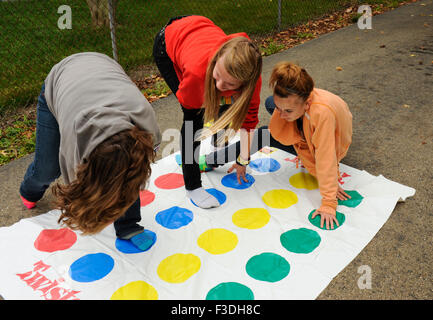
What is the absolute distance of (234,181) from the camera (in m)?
2.47


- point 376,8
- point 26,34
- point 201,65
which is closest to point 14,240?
point 201,65

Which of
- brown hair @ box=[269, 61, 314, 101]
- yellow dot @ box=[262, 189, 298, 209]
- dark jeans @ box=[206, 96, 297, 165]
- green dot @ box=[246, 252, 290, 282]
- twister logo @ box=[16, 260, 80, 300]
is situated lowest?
green dot @ box=[246, 252, 290, 282]

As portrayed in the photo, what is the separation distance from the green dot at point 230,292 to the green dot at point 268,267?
9 cm

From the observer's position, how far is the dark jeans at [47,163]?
174 cm

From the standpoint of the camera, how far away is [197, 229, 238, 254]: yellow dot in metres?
1.90

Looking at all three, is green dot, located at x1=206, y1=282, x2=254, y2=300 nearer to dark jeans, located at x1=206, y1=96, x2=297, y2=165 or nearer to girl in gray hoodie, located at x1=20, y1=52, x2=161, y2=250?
girl in gray hoodie, located at x1=20, y1=52, x2=161, y2=250

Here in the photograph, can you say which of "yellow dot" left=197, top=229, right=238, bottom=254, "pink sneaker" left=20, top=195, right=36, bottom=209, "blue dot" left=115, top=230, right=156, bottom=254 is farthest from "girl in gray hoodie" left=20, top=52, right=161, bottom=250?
"pink sneaker" left=20, top=195, right=36, bottom=209

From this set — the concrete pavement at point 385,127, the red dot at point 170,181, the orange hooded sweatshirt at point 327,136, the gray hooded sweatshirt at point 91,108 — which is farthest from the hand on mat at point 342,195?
the gray hooded sweatshirt at point 91,108

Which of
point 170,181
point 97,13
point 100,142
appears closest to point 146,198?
point 170,181

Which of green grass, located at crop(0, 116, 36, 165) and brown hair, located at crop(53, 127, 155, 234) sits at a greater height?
brown hair, located at crop(53, 127, 155, 234)

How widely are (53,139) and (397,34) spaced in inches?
207

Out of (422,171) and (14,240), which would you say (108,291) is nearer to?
(14,240)

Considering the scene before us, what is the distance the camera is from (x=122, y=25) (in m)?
5.61

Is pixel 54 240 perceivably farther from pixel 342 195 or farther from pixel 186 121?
pixel 342 195
